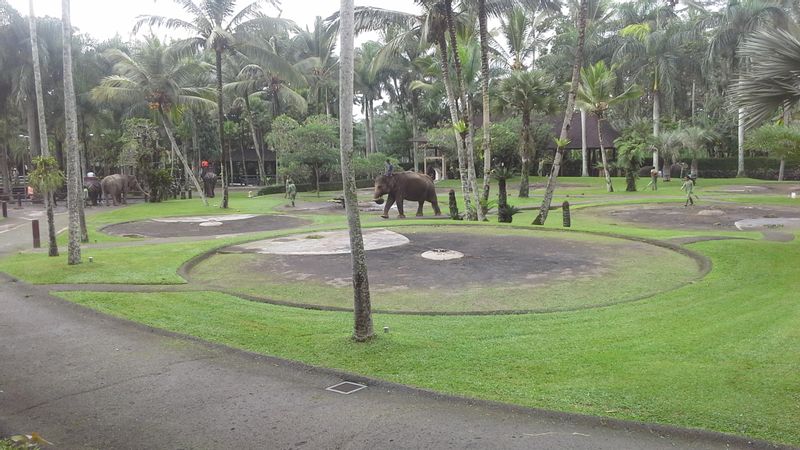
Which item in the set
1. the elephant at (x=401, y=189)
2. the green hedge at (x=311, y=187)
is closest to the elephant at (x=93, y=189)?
the green hedge at (x=311, y=187)

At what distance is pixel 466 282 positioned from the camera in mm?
A: 12609

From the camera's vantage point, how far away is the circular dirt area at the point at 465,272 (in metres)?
11.2

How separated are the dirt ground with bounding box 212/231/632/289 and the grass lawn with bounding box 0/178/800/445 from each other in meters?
1.37

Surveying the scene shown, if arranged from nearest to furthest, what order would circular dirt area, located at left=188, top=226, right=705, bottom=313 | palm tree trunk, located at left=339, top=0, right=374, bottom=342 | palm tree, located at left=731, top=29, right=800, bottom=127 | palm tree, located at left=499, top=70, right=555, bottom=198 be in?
palm tree trunk, located at left=339, top=0, right=374, bottom=342
palm tree, located at left=731, top=29, right=800, bottom=127
circular dirt area, located at left=188, top=226, right=705, bottom=313
palm tree, located at left=499, top=70, right=555, bottom=198

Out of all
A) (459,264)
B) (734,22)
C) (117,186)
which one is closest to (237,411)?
(459,264)

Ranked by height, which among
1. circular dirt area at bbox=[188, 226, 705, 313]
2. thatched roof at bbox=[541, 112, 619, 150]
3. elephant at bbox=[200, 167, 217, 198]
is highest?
thatched roof at bbox=[541, 112, 619, 150]

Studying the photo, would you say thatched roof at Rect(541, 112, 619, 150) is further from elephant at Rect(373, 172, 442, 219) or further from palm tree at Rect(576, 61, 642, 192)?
elephant at Rect(373, 172, 442, 219)

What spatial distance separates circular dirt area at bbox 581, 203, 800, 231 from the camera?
22.7 meters

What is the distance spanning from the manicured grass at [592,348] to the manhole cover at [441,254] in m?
5.22

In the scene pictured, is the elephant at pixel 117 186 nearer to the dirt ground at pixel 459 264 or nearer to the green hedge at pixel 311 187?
the green hedge at pixel 311 187

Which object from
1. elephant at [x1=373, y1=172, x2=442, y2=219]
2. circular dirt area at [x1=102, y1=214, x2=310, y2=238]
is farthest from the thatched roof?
circular dirt area at [x1=102, y1=214, x2=310, y2=238]

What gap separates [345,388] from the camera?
6.95 metres

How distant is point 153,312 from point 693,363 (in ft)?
26.8

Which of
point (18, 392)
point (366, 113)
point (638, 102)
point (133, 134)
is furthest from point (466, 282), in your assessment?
point (638, 102)
